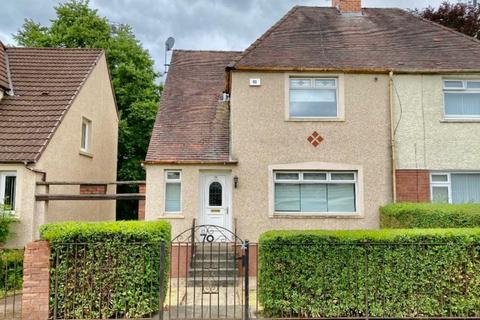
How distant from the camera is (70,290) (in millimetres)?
7207

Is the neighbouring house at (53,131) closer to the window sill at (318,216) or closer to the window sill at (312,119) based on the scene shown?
the window sill at (318,216)

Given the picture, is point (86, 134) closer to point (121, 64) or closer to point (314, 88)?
point (121, 64)

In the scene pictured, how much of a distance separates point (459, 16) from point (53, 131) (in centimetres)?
2018

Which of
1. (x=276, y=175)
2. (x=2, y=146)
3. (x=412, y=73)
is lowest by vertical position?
(x=276, y=175)

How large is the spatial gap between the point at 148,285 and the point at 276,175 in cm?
615

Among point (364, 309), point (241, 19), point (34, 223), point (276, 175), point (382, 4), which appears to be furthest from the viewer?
point (241, 19)

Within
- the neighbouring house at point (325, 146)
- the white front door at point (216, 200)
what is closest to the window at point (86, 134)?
the neighbouring house at point (325, 146)

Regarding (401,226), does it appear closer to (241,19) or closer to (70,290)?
(70,290)

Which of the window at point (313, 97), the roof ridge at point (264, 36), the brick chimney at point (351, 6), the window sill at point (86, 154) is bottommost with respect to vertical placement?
the window sill at point (86, 154)

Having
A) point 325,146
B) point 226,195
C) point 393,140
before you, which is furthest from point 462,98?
point 226,195

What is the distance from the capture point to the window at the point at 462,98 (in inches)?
505

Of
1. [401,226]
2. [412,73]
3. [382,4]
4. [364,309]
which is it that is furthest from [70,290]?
[382,4]

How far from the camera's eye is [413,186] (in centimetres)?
1227

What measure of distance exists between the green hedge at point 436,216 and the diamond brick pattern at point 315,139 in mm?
2984
